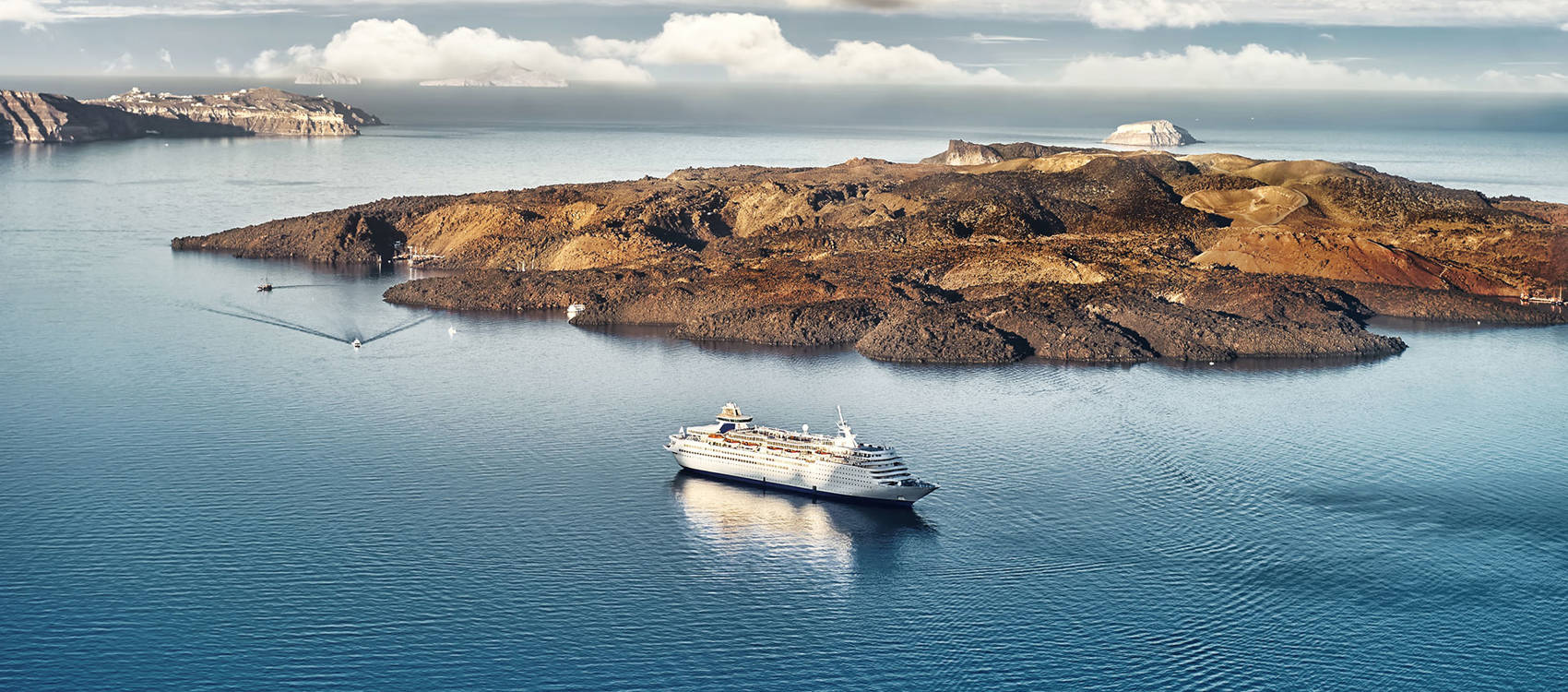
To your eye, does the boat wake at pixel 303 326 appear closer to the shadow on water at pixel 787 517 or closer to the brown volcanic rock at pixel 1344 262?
the shadow on water at pixel 787 517

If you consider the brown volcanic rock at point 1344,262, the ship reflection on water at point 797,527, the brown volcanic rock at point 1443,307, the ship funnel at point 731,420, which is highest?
the brown volcanic rock at point 1344,262

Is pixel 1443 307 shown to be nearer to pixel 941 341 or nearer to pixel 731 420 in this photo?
pixel 941 341

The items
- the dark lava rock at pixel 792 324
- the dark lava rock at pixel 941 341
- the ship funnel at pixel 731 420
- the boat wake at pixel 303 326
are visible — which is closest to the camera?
the ship funnel at pixel 731 420

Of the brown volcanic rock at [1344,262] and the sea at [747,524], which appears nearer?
the sea at [747,524]

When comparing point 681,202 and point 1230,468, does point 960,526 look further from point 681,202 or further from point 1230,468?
point 681,202

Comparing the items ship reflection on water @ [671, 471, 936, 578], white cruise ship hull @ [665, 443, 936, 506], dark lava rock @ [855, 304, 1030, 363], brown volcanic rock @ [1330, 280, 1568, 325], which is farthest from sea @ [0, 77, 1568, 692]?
brown volcanic rock @ [1330, 280, 1568, 325]

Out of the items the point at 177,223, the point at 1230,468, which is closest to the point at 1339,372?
the point at 1230,468

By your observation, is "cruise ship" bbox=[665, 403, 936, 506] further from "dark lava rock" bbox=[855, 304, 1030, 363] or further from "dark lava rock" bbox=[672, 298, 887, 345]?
"dark lava rock" bbox=[672, 298, 887, 345]

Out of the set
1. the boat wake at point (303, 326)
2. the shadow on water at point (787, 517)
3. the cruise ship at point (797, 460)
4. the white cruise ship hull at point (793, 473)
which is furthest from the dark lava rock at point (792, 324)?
the shadow on water at point (787, 517)
